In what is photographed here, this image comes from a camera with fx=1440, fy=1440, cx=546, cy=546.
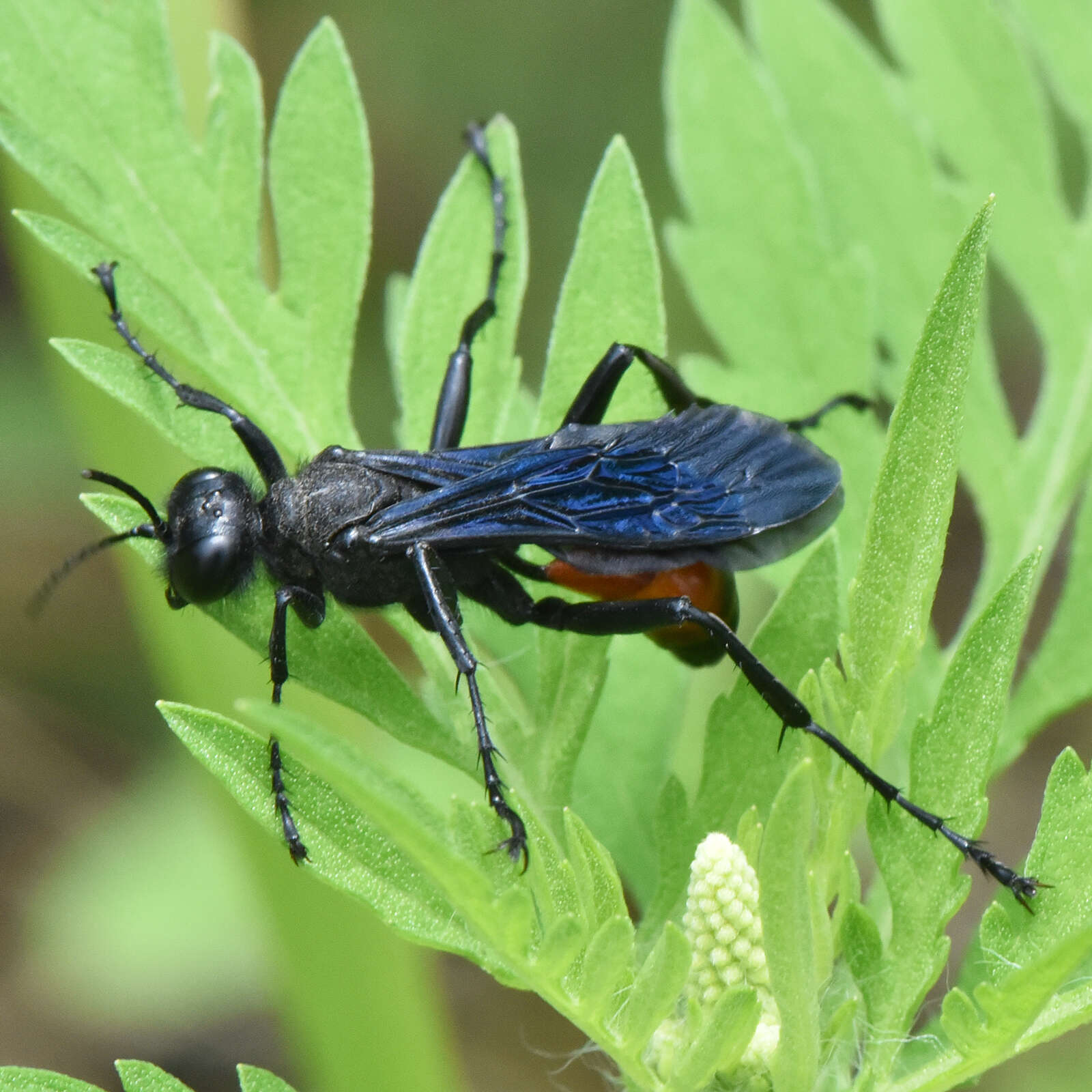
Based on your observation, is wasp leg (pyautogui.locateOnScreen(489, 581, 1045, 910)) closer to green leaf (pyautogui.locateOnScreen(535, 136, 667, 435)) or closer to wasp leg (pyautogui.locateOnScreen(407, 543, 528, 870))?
wasp leg (pyautogui.locateOnScreen(407, 543, 528, 870))

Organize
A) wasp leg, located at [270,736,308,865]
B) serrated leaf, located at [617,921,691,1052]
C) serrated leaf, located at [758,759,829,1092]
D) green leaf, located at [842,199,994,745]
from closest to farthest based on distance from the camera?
serrated leaf, located at [758,759,829,1092], serrated leaf, located at [617,921,691,1052], green leaf, located at [842,199,994,745], wasp leg, located at [270,736,308,865]

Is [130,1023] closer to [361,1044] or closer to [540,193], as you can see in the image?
[361,1044]

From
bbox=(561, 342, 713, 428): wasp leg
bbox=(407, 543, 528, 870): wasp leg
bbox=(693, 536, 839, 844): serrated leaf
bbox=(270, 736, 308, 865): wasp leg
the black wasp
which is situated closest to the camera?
bbox=(270, 736, 308, 865): wasp leg

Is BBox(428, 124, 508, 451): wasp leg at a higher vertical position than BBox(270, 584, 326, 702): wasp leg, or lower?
higher

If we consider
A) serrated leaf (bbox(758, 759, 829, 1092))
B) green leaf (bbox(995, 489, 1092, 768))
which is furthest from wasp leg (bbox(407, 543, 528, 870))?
green leaf (bbox(995, 489, 1092, 768))

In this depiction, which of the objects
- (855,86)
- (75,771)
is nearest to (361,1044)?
(855,86)

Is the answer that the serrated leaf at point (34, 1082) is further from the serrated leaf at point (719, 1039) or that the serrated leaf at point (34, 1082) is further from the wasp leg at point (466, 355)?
the wasp leg at point (466, 355)
